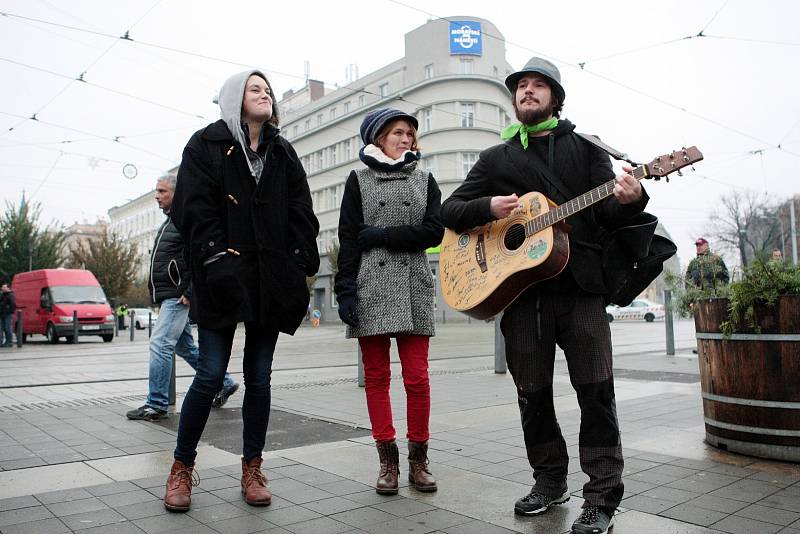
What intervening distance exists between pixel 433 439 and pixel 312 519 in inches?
78.1

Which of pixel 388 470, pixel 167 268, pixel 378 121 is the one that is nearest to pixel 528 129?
pixel 378 121

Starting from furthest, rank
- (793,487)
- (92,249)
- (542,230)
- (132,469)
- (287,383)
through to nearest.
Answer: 1. (92,249)
2. (287,383)
3. (132,469)
4. (793,487)
5. (542,230)

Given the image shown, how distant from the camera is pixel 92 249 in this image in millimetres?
38688

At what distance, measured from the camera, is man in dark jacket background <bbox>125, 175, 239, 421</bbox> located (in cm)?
586

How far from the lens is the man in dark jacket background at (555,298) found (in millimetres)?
3166

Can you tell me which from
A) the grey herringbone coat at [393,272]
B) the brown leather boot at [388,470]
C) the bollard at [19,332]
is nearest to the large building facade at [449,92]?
the bollard at [19,332]

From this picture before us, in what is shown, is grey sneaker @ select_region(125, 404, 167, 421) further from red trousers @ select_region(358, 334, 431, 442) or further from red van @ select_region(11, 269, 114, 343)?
red van @ select_region(11, 269, 114, 343)

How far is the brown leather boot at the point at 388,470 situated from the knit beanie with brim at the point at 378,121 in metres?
1.75

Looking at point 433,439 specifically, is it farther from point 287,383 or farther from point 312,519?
point 287,383

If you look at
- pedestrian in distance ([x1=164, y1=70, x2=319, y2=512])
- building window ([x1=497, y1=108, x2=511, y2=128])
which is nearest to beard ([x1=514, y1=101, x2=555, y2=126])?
pedestrian in distance ([x1=164, y1=70, x2=319, y2=512])

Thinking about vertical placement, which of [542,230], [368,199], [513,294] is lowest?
[513,294]

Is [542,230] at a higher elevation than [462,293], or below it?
higher

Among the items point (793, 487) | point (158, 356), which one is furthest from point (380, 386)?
point (158, 356)

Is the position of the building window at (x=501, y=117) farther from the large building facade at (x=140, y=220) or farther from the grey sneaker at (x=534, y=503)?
the grey sneaker at (x=534, y=503)
